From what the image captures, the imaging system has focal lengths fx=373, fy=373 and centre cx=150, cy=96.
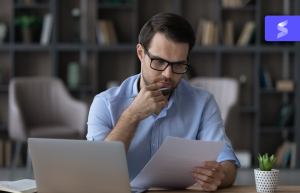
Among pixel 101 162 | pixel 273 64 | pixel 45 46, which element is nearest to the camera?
pixel 101 162

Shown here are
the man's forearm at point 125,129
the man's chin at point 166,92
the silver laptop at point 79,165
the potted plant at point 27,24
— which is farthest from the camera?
the potted plant at point 27,24

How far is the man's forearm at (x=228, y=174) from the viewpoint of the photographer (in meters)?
1.19

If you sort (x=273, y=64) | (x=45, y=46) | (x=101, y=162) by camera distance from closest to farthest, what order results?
(x=101, y=162)
(x=45, y=46)
(x=273, y=64)

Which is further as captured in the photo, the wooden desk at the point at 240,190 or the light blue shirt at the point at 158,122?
the light blue shirt at the point at 158,122

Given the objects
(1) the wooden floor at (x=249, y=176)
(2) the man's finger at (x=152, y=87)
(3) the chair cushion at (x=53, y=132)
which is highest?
(2) the man's finger at (x=152, y=87)

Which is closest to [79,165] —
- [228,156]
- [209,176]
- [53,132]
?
[209,176]

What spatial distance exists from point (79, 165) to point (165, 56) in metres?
0.58

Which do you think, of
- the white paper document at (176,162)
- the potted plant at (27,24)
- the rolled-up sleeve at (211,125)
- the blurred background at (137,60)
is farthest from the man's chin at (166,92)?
the potted plant at (27,24)

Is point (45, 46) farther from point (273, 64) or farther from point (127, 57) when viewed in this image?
point (273, 64)

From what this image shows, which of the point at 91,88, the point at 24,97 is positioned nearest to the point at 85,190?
the point at 24,97

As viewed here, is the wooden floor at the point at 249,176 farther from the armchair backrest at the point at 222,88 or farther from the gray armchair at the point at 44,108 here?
the armchair backrest at the point at 222,88

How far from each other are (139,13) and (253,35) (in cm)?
134

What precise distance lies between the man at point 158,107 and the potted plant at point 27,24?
294 centimetres

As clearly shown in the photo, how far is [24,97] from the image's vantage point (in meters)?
3.67
